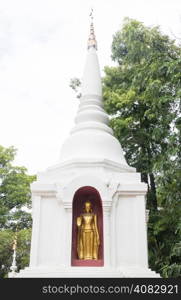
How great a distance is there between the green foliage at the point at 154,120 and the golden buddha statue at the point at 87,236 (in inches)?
109

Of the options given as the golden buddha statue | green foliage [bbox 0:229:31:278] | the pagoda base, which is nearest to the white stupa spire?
the golden buddha statue

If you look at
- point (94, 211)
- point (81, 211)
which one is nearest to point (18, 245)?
point (81, 211)

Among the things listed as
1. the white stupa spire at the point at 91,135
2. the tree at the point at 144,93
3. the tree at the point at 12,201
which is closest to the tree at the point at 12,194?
the tree at the point at 12,201

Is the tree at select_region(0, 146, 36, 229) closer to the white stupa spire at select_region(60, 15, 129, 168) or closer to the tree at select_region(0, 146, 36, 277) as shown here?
the tree at select_region(0, 146, 36, 277)

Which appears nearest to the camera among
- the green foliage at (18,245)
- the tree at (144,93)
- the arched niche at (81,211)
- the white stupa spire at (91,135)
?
the arched niche at (81,211)

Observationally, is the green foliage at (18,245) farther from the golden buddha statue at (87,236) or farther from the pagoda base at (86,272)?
the pagoda base at (86,272)

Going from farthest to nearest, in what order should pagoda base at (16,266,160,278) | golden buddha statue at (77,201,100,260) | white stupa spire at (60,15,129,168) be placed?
white stupa spire at (60,15,129,168)
golden buddha statue at (77,201,100,260)
pagoda base at (16,266,160,278)

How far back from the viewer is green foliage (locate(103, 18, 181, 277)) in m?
9.75

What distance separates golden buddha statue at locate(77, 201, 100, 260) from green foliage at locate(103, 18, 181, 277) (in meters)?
2.76

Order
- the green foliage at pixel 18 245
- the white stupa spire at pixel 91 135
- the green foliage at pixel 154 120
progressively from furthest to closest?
the green foliage at pixel 18 245 → the green foliage at pixel 154 120 → the white stupa spire at pixel 91 135

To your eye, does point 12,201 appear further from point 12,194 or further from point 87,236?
point 87,236

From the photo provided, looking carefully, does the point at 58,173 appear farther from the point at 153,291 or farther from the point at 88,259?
the point at 153,291

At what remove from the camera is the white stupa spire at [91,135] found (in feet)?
25.9

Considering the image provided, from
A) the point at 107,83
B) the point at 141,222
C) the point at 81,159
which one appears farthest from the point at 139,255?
the point at 107,83
